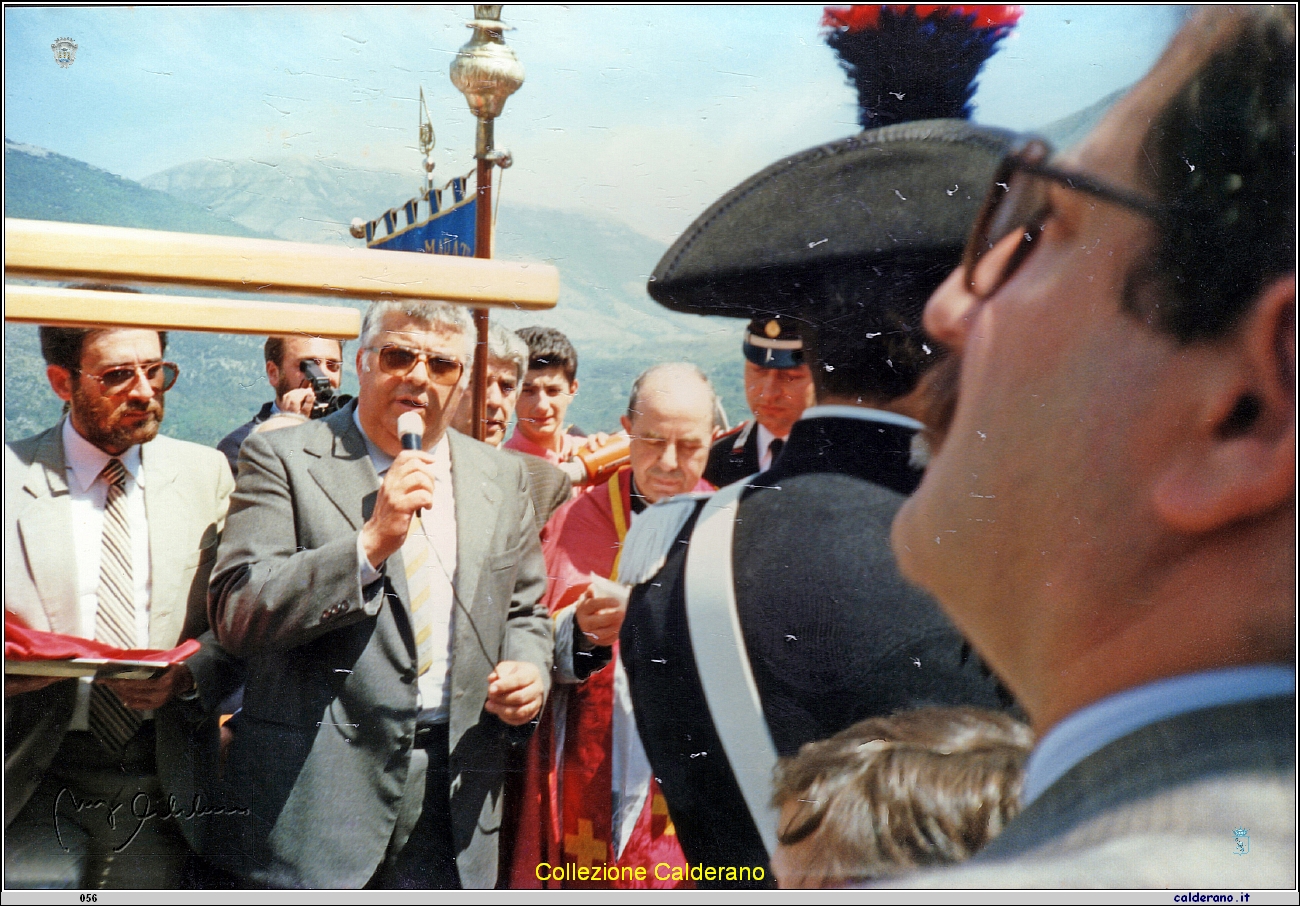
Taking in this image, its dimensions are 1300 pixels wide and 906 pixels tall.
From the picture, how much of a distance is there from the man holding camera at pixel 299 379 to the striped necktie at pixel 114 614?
0.75 feet

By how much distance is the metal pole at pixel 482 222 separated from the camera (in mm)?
2158

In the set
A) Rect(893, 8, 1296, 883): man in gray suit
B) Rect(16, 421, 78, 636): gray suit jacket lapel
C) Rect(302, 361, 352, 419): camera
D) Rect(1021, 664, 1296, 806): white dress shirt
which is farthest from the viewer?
Rect(302, 361, 352, 419): camera

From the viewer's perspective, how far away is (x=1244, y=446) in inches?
78.6

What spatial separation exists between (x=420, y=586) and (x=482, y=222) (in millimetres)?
697

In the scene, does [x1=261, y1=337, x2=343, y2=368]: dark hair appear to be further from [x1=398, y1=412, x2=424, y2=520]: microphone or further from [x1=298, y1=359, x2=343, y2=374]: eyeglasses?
[x1=398, y1=412, x2=424, y2=520]: microphone

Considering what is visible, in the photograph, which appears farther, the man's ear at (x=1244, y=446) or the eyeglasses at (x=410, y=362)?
the eyeglasses at (x=410, y=362)

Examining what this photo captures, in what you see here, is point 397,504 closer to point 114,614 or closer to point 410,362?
point 410,362

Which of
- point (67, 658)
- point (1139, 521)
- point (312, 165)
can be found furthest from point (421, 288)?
point (1139, 521)

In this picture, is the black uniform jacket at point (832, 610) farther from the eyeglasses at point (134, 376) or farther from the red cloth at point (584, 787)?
the eyeglasses at point (134, 376)

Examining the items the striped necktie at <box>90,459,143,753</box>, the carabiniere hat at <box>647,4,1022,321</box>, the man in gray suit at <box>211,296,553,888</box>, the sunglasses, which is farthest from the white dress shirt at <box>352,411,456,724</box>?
the carabiniere hat at <box>647,4,1022,321</box>

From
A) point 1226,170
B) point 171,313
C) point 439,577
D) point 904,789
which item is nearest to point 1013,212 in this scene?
point 1226,170

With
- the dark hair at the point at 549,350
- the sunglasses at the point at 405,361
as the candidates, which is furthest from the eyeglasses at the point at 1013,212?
the sunglasses at the point at 405,361

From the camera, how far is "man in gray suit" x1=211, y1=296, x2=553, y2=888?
2.08 meters

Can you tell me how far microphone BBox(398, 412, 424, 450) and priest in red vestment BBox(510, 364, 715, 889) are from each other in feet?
1.20
